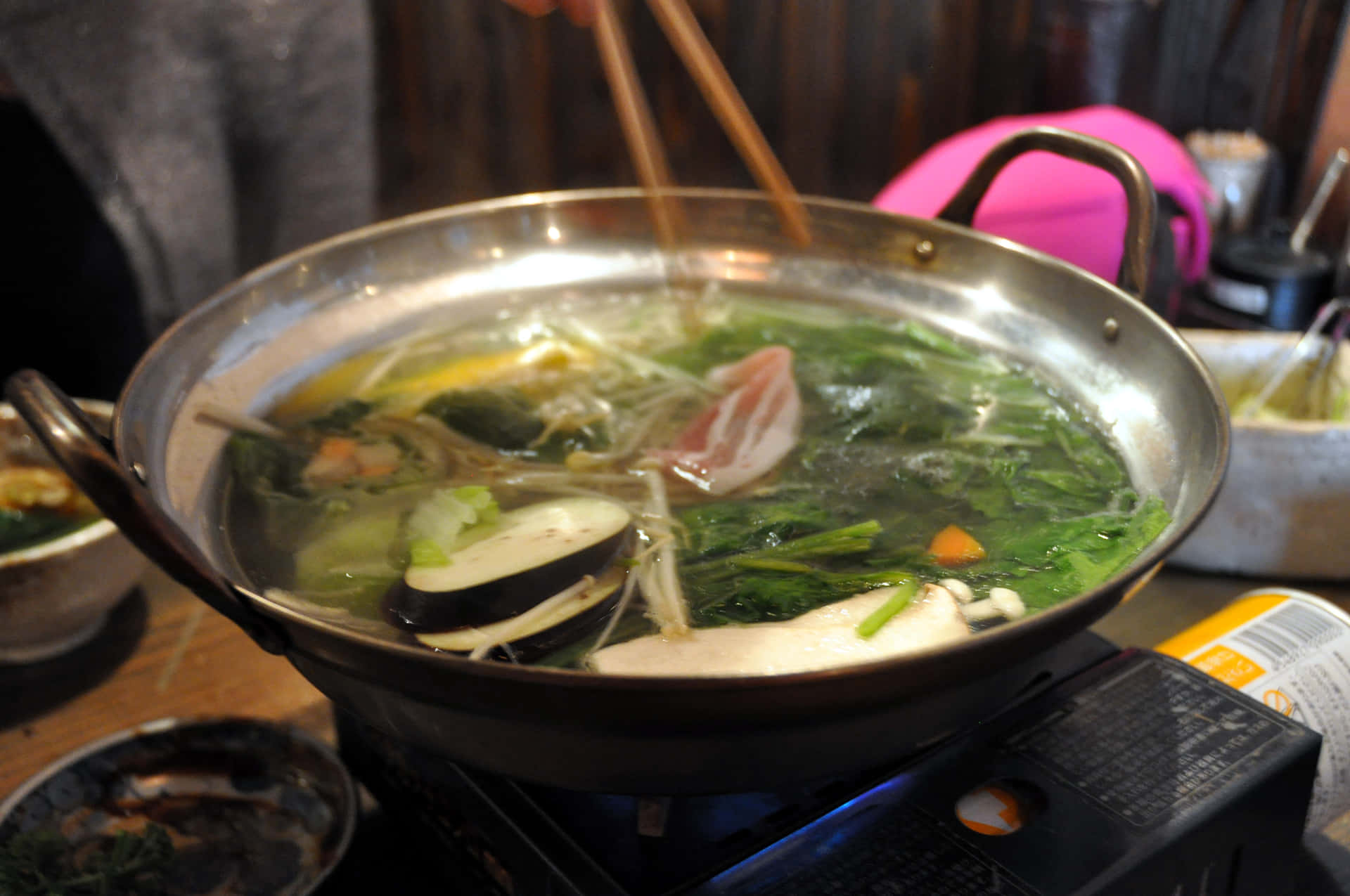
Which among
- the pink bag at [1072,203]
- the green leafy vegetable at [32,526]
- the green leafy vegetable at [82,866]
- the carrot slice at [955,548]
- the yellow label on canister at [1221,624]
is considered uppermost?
the pink bag at [1072,203]

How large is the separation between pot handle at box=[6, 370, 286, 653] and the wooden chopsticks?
109cm

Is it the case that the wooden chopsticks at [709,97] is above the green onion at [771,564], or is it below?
above

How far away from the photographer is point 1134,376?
1504 mm

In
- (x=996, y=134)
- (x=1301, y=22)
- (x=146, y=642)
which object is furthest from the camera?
(x=1301, y=22)

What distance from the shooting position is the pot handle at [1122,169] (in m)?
1.42

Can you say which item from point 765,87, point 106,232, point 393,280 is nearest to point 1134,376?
point 393,280

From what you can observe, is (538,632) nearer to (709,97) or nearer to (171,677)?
(171,677)

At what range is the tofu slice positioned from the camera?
1.05 meters

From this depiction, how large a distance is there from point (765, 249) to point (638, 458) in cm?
66

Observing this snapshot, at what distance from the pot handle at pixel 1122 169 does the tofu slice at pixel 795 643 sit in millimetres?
613

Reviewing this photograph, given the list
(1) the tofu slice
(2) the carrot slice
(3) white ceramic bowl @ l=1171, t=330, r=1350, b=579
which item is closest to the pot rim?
(1) the tofu slice

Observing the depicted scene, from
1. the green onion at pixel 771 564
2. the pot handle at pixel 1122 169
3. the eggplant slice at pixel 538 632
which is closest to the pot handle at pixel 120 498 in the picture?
the eggplant slice at pixel 538 632

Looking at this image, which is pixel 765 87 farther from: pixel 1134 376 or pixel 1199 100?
pixel 1134 376

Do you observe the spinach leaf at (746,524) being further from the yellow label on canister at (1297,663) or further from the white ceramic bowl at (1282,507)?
the white ceramic bowl at (1282,507)
